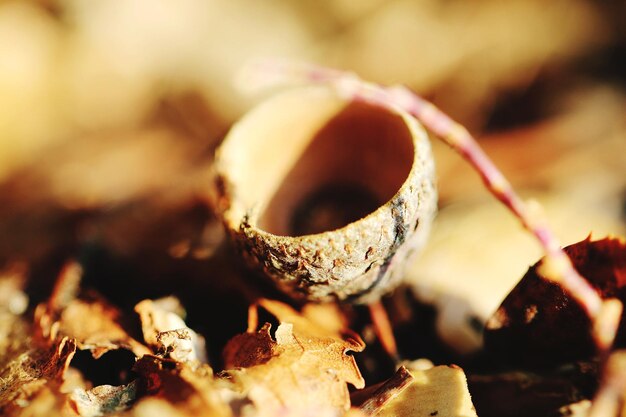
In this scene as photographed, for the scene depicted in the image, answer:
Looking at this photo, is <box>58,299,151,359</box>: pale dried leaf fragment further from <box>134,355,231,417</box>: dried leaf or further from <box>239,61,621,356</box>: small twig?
<box>239,61,621,356</box>: small twig

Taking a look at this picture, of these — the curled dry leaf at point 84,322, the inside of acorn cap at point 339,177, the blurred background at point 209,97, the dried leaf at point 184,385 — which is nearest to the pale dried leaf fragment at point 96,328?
the curled dry leaf at point 84,322

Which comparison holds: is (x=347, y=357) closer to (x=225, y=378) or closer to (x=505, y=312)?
(x=225, y=378)

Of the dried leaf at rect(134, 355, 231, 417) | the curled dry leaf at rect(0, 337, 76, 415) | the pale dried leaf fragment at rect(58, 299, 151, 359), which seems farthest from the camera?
the pale dried leaf fragment at rect(58, 299, 151, 359)

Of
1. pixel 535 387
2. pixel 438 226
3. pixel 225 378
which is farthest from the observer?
pixel 438 226

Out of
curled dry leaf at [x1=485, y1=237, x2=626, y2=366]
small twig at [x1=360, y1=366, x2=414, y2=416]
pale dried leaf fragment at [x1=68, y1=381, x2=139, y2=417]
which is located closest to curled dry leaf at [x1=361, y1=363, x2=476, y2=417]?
small twig at [x1=360, y1=366, x2=414, y2=416]

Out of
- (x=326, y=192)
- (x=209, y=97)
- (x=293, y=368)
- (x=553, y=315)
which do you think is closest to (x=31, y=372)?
(x=293, y=368)

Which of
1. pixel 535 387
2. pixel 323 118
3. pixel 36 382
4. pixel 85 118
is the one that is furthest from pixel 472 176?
pixel 85 118
